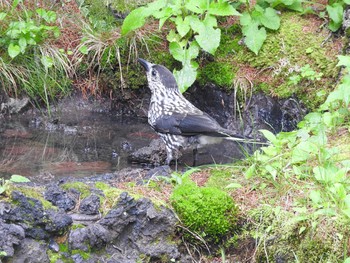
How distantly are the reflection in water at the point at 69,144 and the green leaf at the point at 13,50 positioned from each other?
860 mm

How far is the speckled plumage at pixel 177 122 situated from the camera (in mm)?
6578

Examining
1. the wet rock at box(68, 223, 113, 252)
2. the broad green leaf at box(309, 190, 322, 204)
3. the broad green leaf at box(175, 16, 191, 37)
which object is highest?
the broad green leaf at box(175, 16, 191, 37)

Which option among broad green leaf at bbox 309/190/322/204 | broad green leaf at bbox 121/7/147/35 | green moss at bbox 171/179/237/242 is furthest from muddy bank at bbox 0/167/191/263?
broad green leaf at bbox 121/7/147/35

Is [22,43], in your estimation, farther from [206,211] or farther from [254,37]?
[206,211]

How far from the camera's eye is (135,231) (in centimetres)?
459

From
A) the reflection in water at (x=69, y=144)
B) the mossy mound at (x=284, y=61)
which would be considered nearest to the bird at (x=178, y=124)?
the reflection in water at (x=69, y=144)

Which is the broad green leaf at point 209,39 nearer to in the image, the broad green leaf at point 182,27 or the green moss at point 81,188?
the broad green leaf at point 182,27

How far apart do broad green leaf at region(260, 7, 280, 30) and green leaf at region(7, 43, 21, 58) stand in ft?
9.60

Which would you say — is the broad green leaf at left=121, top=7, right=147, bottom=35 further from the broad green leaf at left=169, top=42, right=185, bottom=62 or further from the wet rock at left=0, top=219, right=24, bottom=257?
the wet rock at left=0, top=219, right=24, bottom=257

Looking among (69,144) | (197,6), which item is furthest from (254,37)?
(69,144)

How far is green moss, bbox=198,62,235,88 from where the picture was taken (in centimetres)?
797

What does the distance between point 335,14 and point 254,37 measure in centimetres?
96

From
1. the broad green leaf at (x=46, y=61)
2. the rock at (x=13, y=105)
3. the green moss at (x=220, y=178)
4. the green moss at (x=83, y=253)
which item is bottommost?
the rock at (x=13, y=105)

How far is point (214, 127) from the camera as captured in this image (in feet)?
21.4
